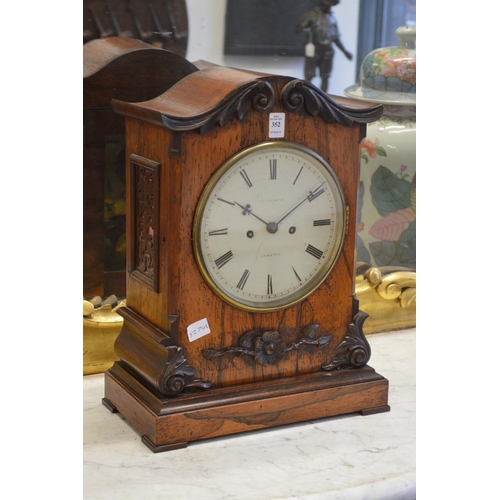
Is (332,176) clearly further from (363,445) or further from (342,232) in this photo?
(363,445)

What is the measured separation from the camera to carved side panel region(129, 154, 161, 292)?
1506 millimetres

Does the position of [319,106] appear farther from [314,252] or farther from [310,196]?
[314,252]

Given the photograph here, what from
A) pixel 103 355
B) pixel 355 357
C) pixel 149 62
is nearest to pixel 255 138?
pixel 149 62

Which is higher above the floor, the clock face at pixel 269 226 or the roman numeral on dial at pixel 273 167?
the roman numeral on dial at pixel 273 167

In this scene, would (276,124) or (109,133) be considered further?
(109,133)

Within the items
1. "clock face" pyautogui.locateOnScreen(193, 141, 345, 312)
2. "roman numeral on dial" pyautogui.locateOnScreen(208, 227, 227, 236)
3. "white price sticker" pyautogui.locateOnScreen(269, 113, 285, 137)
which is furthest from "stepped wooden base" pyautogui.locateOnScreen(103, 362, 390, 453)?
Result: "white price sticker" pyautogui.locateOnScreen(269, 113, 285, 137)

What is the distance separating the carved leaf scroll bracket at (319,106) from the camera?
4.92 ft

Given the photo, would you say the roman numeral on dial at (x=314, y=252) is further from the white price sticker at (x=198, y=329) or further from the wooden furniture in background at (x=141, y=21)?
the wooden furniture in background at (x=141, y=21)

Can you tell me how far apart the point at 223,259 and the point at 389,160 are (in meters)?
0.67

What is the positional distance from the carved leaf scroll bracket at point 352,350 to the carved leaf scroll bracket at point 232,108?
17.2 inches

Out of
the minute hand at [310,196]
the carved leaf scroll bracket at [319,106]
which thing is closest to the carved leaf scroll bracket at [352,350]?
the minute hand at [310,196]

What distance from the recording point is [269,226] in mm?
1531

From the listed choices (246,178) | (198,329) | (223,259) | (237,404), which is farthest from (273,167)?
(237,404)

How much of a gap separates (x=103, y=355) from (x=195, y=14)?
0.69 meters
